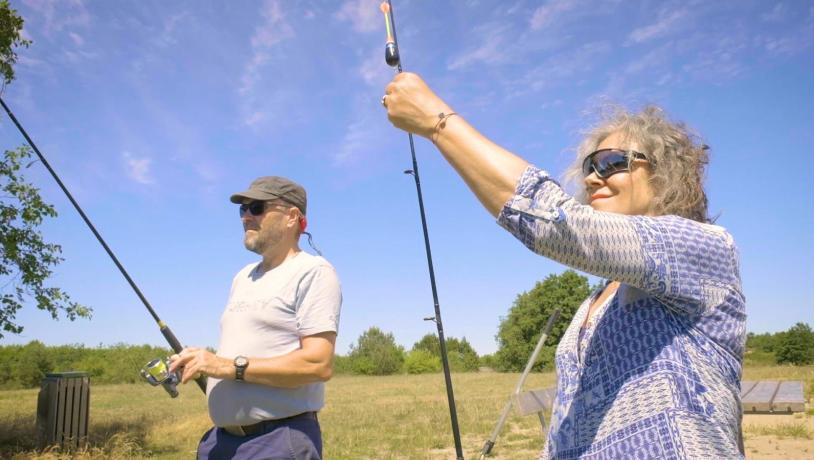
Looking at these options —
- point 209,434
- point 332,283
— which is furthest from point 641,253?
point 209,434

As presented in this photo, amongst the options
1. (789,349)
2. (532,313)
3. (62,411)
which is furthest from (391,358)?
(62,411)

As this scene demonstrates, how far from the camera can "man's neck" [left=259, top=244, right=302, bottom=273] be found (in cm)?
310

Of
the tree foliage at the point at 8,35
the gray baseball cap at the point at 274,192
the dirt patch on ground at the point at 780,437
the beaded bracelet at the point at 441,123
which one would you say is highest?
the tree foliage at the point at 8,35

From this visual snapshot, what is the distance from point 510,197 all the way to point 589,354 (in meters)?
0.58

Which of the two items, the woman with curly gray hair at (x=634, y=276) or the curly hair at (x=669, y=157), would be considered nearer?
the woman with curly gray hair at (x=634, y=276)

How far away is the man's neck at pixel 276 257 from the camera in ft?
10.2

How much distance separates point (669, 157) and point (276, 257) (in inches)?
88.3

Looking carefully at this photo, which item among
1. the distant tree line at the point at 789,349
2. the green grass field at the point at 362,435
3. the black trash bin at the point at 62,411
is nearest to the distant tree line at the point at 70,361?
the green grass field at the point at 362,435

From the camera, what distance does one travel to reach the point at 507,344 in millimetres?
48875

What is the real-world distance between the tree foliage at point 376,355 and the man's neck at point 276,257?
53139 mm

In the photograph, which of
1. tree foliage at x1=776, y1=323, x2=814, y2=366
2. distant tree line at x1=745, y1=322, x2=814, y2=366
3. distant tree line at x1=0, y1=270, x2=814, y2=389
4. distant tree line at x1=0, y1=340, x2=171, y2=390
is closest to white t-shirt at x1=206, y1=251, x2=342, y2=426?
distant tree line at x1=0, y1=270, x2=814, y2=389

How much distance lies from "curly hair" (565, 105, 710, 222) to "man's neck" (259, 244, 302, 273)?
6.56 feet

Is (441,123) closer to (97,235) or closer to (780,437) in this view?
(97,235)

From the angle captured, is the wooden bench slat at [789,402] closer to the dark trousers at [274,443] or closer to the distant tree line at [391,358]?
the dark trousers at [274,443]
